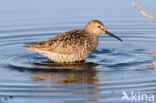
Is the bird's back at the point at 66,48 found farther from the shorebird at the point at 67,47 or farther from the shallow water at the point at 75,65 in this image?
the shallow water at the point at 75,65

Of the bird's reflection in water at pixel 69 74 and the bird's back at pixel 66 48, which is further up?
the bird's back at pixel 66 48

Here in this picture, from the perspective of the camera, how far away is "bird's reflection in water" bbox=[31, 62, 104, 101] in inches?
378

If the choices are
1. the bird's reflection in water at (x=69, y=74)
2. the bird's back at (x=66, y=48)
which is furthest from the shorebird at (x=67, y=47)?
the bird's reflection in water at (x=69, y=74)

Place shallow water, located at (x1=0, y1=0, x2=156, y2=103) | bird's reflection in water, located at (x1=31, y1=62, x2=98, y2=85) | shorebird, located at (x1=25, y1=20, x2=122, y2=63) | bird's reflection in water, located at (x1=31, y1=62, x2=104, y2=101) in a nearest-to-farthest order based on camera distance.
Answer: shallow water, located at (x1=0, y1=0, x2=156, y2=103) → bird's reflection in water, located at (x1=31, y1=62, x2=104, y2=101) → bird's reflection in water, located at (x1=31, y1=62, x2=98, y2=85) → shorebird, located at (x1=25, y1=20, x2=122, y2=63)

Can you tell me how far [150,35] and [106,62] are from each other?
4001 mm

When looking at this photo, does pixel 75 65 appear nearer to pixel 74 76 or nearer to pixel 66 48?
pixel 66 48

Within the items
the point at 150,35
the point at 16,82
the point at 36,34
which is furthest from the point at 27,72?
the point at 150,35

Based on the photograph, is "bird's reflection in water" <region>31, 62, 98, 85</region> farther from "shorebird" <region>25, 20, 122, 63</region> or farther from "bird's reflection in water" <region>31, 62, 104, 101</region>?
"shorebird" <region>25, 20, 122, 63</region>

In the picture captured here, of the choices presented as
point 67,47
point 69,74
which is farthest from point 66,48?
point 69,74

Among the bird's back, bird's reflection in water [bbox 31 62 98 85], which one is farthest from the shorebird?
bird's reflection in water [bbox 31 62 98 85]

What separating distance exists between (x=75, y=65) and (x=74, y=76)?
1.28m

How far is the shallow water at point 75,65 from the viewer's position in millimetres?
9203

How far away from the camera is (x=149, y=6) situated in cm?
1784

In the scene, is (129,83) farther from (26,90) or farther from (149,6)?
(149,6)
